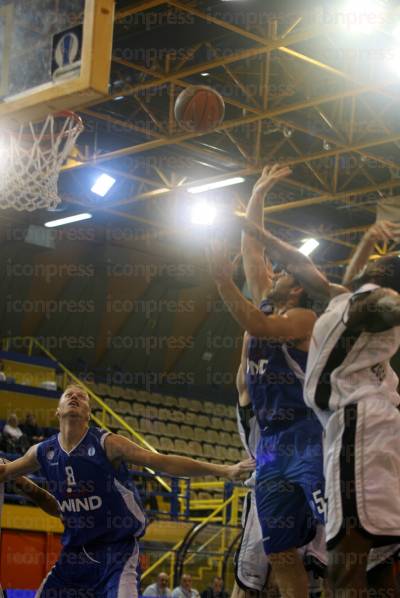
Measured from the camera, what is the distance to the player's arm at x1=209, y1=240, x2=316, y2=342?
487cm

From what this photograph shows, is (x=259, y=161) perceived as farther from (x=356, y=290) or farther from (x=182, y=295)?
(x=356, y=290)

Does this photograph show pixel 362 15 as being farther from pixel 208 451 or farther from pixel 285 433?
pixel 208 451

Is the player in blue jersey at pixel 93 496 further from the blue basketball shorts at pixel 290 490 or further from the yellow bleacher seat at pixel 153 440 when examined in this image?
the yellow bleacher seat at pixel 153 440

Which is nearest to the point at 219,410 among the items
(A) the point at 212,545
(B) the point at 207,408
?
(B) the point at 207,408

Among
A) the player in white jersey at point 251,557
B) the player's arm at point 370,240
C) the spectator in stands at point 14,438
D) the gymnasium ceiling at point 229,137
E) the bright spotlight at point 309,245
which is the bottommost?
the player in white jersey at point 251,557

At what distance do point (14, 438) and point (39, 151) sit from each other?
777 cm

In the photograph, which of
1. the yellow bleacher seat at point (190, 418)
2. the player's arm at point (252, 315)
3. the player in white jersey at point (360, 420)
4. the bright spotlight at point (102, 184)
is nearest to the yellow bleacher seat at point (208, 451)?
the yellow bleacher seat at point (190, 418)

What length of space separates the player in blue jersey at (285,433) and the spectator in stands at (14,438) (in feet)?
31.3

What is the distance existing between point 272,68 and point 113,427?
28.3ft

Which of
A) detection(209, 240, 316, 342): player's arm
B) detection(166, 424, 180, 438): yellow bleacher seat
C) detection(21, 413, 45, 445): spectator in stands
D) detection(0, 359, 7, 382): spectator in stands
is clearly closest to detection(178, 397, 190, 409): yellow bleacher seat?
detection(166, 424, 180, 438): yellow bleacher seat

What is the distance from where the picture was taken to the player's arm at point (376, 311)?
4.35 metres

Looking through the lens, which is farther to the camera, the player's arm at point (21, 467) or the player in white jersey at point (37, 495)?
the player in white jersey at point (37, 495)

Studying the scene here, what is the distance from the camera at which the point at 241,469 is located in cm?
548

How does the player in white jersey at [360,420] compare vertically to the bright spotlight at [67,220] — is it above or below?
below
